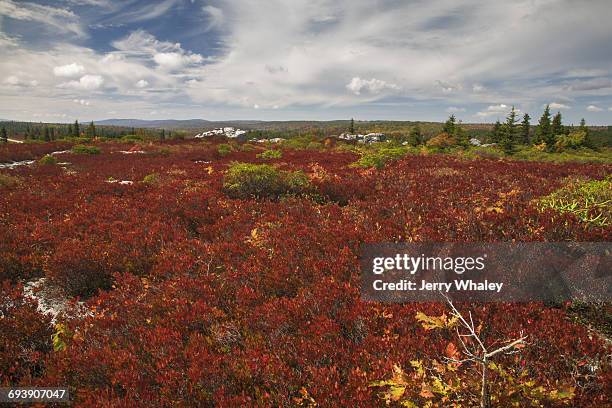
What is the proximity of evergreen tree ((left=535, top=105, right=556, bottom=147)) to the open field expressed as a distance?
4313 cm

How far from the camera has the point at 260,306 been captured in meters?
4.43

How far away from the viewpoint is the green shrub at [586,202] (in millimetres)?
5383

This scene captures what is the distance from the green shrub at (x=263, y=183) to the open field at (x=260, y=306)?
0.46 metres

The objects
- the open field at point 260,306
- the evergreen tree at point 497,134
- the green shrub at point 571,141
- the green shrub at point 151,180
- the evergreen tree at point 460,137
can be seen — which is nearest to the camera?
the open field at point 260,306

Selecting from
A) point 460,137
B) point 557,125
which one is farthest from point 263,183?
point 557,125

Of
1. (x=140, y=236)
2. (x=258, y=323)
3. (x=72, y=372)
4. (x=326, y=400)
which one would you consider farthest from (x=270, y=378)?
(x=140, y=236)

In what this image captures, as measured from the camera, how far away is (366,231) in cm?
613

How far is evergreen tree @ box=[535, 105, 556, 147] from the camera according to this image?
43.3 m

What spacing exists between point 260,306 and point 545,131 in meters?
53.8

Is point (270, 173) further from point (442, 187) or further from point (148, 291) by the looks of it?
point (148, 291)

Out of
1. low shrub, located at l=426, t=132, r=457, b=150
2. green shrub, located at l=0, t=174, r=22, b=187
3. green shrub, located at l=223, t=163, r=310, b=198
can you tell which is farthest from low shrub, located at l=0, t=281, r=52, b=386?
low shrub, located at l=426, t=132, r=457, b=150

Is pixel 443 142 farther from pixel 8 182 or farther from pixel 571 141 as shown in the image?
pixel 8 182

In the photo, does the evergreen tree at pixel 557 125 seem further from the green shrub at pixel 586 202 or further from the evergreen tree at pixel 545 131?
the green shrub at pixel 586 202

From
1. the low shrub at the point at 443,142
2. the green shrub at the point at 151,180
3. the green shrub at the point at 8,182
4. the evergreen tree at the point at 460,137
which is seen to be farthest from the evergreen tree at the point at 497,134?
the green shrub at the point at 8,182
